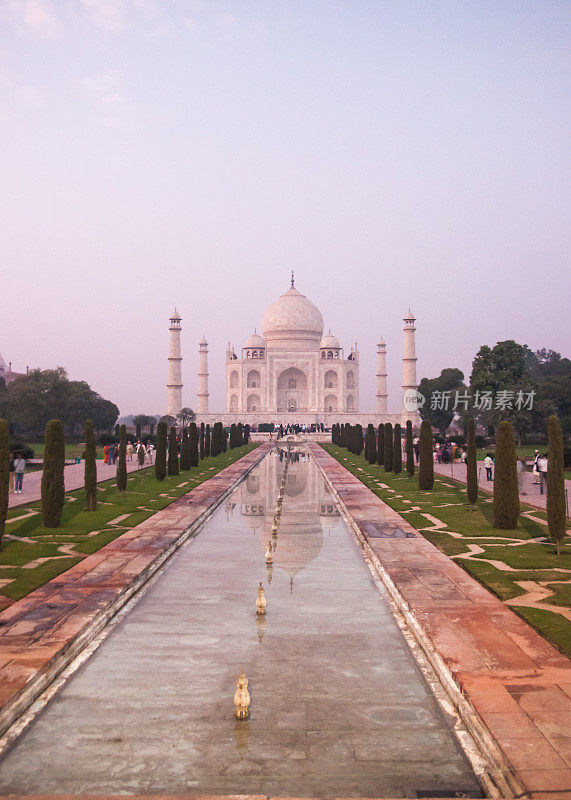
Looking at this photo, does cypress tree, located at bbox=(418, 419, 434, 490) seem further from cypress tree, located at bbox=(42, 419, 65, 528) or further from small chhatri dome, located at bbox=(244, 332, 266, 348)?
small chhatri dome, located at bbox=(244, 332, 266, 348)

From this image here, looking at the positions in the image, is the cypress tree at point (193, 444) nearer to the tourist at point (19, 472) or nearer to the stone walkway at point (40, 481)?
the stone walkway at point (40, 481)

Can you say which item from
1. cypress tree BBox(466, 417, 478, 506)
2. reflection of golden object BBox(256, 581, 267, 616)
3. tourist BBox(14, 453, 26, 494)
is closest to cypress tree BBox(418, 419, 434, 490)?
cypress tree BBox(466, 417, 478, 506)

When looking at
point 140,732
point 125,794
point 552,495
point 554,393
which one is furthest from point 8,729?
point 554,393

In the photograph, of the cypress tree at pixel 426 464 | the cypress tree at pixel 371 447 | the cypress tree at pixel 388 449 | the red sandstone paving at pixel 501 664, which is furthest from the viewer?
the cypress tree at pixel 371 447

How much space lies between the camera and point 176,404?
6406 centimetres

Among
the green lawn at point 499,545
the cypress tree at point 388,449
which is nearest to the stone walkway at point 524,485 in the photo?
the green lawn at point 499,545

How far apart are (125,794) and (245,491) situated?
578 inches

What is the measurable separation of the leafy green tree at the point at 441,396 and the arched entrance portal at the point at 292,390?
13905 millimetres

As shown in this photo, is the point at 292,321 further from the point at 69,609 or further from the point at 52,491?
the point at 69,609

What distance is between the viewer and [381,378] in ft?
227

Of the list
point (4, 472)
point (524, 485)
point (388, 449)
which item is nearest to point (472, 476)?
point (524, 485)

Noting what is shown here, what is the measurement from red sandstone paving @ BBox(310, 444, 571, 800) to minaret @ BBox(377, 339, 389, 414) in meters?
59.5

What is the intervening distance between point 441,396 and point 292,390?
2132 centimetres

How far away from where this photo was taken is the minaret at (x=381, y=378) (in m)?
68.8
